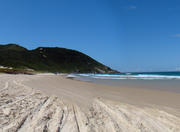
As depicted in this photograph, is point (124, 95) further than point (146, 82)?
No

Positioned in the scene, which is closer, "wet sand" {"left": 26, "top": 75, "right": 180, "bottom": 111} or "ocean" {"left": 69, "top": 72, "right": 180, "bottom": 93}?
"wet sand" {"left": 26, "top": 75, "right": 180, "bottom": 111}

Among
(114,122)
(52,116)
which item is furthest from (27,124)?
(114,122)

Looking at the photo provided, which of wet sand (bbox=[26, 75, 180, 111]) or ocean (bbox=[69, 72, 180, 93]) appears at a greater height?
ocean (bbox=[69, 72, 180, 93])

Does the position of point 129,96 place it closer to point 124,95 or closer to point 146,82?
point 124,95

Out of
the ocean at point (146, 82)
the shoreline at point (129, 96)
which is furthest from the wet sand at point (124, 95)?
the ocean at point (146, 82)

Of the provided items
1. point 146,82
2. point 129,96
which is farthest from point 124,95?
point 146,82

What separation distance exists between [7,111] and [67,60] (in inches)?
6400

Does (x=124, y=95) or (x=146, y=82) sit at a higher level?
(x=146, y=82)

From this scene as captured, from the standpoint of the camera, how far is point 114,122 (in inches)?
145

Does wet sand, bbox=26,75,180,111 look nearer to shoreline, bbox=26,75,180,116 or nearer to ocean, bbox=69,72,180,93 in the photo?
shoreline, bbox=26,75,180,116

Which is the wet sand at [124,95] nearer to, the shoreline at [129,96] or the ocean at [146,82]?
the shoreline at [129,96]

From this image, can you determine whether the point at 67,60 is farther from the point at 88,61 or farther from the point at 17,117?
the point at 17,117

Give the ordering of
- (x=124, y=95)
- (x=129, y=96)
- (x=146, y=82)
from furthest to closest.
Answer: (x=146, y=82), (x=124, y=95), (x=129, y=96)

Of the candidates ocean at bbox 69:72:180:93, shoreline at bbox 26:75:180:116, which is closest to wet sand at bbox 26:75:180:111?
shoreline at bbox 26:75:180:116
